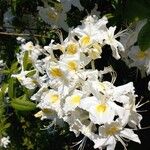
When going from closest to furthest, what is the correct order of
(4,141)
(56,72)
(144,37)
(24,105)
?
(144,37)
(56,72)
(24,105)
(4,141)

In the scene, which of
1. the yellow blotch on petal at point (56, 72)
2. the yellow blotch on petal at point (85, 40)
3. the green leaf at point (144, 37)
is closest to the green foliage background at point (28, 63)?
the green leaf at point (144, 37)

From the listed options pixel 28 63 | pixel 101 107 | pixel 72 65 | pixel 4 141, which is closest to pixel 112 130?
pixel 101 107

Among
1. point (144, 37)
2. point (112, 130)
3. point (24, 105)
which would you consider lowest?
point (24, 105)

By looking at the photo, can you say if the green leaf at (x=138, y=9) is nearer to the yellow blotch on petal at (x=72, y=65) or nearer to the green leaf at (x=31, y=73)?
the yellow blotch on petal at (x=72, y=65)

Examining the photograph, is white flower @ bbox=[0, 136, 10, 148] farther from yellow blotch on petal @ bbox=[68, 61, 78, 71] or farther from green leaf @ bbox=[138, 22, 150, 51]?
green leaf @ bbox=[138, 22, 150, 51]

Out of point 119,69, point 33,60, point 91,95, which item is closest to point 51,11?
point 33,60

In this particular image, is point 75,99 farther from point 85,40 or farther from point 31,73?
point 31,73

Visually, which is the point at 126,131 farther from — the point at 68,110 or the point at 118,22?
the point at 118,22
